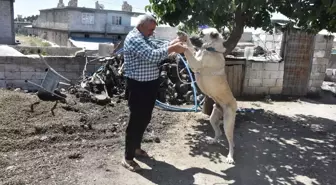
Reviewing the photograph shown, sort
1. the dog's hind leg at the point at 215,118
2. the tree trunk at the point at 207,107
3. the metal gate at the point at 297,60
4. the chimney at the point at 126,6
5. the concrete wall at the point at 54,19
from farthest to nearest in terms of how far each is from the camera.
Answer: the chimney at the point at 126,6 < the concrete wall at the point at 54,19 < the metal gate at the point at 297,60 < the tree trunk at the point at 207,107 < the dog's hind leg at the point at 215,118

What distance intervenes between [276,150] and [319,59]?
18.3ft

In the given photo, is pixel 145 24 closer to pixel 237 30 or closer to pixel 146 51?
pixel 146 51

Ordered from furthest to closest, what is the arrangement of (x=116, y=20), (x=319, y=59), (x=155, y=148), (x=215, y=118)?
(x=116, y=20), (x=319, y=59), (x=215, y=118), (x=155, y=148)

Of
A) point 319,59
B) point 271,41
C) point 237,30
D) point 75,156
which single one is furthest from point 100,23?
point 75,156

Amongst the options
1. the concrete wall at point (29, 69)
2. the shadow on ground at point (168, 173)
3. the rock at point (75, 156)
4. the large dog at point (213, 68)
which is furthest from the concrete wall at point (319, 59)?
the rock at point (75, 156)

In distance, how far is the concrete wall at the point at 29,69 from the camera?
23.9 ft

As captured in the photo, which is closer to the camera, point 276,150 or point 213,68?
point 213,68

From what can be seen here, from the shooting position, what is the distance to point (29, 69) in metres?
7.44

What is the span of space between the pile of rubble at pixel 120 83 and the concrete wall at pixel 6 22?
1763 cm

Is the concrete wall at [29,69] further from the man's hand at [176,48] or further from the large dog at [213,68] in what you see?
the man's hand at [176,48]

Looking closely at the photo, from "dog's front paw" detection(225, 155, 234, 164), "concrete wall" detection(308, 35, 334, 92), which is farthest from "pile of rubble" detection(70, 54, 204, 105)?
"concrete wall" detection(308, 35, 334, 92)

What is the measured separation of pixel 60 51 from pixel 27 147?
43.8 feet

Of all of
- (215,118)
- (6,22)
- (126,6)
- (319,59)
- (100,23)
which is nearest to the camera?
(215,118)

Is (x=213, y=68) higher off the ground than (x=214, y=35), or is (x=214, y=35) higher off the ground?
(x=214, y=35)
